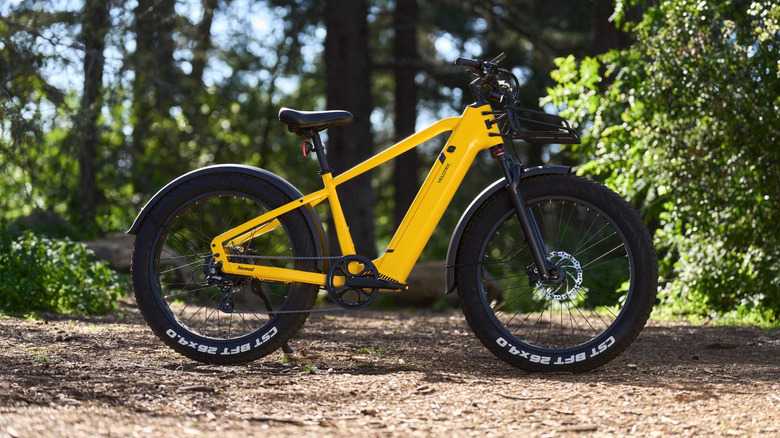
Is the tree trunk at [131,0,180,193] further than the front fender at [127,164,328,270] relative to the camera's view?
Yes

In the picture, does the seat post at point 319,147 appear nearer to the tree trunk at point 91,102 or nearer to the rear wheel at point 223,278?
the rear wheel at point 223,278

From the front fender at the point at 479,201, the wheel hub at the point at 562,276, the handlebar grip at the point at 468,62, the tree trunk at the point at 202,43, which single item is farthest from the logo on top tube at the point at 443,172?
the tree trunk at the point at 202,43

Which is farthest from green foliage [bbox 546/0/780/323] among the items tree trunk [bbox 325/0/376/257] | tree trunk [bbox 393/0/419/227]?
tree trunk [bbox 393/0/419/227]

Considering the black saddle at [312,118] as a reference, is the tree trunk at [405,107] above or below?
above

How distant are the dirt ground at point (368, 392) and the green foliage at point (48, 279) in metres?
1.20

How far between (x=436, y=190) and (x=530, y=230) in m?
0.52

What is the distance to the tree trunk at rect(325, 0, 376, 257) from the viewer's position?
1068 cm

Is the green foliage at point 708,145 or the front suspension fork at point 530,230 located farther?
the green foliage at point 708,145

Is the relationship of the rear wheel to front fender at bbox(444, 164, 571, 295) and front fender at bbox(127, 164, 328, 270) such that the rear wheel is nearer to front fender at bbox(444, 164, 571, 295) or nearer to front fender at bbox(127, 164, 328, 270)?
front fender at bbox(127, 164, 328, 270)

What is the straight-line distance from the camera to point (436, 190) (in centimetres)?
423

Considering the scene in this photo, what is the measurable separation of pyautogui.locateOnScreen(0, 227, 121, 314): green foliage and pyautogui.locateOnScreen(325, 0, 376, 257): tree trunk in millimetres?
3997

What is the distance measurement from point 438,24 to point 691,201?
10.4m

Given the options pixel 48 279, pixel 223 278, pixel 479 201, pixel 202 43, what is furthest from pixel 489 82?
pixel 202 43

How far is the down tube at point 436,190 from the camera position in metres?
4.23
